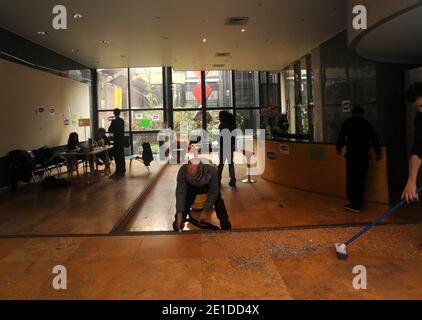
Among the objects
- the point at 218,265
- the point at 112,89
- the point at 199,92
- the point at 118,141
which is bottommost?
the point at 218,265

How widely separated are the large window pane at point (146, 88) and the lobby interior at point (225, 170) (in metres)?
0.74

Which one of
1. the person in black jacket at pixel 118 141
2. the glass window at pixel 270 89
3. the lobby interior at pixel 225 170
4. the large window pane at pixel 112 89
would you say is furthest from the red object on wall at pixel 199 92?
the person in black jacket at pixel 118 141

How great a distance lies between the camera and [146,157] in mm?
9484

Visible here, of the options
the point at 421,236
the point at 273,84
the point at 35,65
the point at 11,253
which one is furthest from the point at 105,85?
the point at 421,236

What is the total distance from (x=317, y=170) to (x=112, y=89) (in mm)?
9223

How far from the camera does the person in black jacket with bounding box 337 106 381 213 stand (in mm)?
5191

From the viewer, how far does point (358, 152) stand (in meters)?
5.22

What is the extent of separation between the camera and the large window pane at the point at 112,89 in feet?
43.4

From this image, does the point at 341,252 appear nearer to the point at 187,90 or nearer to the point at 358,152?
the point at 358,152

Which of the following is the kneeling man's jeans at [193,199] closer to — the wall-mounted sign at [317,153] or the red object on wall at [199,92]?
the wall-mounted sign at [317,153]

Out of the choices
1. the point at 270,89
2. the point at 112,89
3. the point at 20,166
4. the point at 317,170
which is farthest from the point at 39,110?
the point at 270,89

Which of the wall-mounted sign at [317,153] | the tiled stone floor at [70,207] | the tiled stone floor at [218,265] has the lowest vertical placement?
the tiled stone floor at [218,265]
